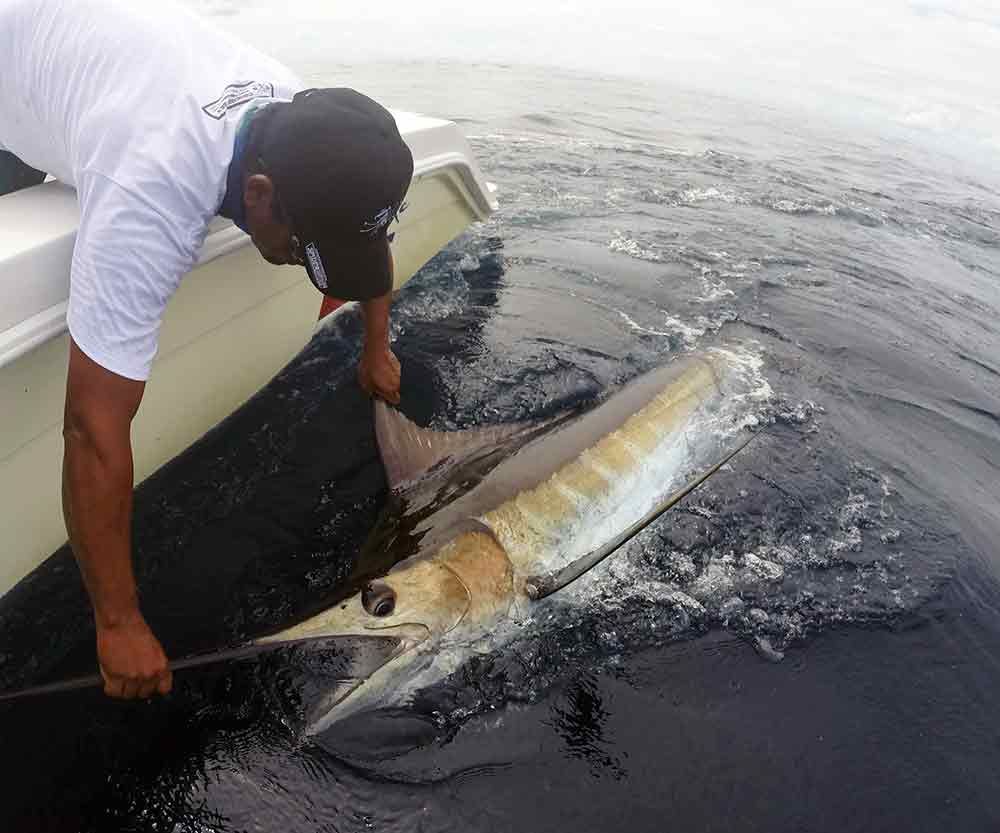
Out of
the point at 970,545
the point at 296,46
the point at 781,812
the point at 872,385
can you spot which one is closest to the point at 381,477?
the point at 781,812

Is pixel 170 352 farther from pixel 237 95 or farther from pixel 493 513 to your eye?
pixel 493 513

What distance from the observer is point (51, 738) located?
5.68ft

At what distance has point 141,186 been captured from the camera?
1.51 m

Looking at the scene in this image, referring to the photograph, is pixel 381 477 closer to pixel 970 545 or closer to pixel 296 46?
pixel 970 545

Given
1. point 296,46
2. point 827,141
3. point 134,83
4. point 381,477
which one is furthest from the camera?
point 296,46

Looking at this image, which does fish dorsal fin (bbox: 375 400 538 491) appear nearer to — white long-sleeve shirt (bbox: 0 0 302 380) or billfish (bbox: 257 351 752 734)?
billfish (bbox: 257 351 752 734)

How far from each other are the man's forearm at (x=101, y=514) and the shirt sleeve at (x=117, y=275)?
0.16 m

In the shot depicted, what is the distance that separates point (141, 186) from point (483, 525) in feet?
3.77

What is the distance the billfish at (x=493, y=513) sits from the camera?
1809mm

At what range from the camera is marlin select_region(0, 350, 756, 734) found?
1787 millimetres

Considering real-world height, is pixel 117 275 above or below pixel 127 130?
below

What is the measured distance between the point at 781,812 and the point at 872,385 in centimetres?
239

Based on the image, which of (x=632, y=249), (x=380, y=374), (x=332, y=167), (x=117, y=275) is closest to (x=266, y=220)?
(x=332, y=167)

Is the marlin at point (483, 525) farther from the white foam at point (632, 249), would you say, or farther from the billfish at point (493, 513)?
the white foam at point (632, 249)
